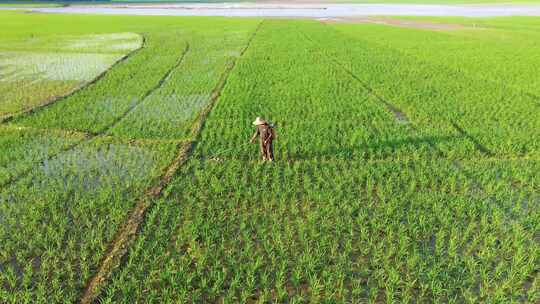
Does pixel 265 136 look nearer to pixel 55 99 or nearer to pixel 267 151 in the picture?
pixel 267 151

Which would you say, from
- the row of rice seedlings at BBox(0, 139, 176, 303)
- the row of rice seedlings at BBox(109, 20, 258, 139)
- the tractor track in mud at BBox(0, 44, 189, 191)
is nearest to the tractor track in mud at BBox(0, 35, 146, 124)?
the tractor track in mud at BBox(0, 44, 189, 191)

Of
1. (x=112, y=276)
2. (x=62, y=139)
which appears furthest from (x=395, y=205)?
(x=62, y=139)

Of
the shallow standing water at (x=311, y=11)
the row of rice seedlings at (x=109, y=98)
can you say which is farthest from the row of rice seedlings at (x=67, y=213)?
the shallow standing water at (x=311, y=11)

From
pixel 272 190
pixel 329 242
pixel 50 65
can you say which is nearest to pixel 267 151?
pixel 272 190

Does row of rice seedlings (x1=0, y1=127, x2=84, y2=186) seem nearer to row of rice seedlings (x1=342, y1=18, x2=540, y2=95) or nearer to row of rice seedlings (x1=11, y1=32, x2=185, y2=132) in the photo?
row of rice seedlings (x1=11, y1=32, x2=185, y2=132)

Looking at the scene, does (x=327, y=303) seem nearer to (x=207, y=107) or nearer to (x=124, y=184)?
(x=124, y=184)
